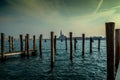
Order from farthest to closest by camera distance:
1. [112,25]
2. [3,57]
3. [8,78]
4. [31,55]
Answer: [31,55] → [3,57] → [8,78] → [112,25]

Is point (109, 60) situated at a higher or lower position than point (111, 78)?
higher

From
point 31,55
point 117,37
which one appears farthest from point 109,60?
point 31,55

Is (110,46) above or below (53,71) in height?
above

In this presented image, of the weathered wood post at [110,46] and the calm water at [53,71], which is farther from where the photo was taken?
the calm water at [53,71]

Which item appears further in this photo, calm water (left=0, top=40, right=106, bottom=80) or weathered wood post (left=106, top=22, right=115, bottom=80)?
calm water (left=0, top=40, right=106, bottom=80)

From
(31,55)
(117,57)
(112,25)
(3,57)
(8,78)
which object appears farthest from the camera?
(31,55)

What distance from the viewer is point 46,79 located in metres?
10.7

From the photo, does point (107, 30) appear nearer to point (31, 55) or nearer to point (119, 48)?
point (119, 48)

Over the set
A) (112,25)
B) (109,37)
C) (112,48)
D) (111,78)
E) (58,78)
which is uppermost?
(112,25)

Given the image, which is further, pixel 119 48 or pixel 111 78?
pixel 119 48

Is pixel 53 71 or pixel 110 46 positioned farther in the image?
pixel 53 71

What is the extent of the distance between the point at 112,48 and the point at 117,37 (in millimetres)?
3762

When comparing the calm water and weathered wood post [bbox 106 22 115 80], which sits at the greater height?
weathered wood post [bbox 106 22 115 80]

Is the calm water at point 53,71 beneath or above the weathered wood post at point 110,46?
beneath
